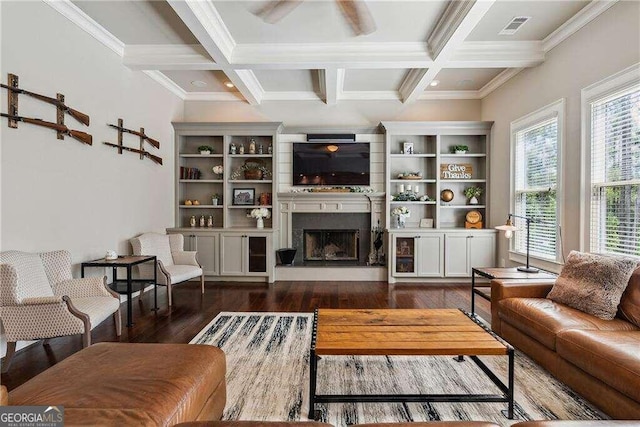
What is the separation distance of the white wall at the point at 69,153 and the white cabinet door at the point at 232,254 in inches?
45.4

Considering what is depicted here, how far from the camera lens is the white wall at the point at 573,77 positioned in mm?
2998

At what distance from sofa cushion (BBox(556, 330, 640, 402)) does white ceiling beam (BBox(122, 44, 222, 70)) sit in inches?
173

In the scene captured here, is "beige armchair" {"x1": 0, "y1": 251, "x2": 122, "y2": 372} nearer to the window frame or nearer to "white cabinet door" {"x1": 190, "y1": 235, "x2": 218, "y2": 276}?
"white cabinet door" {"x1": 190, "y1": 235, "x2": 218, "y2": 276}

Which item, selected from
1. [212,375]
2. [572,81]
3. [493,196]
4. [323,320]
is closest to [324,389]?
[323,320]

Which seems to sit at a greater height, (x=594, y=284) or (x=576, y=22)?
(x=576, y=22)

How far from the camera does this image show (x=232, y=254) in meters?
5.54

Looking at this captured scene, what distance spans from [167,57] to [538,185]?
4.91 m

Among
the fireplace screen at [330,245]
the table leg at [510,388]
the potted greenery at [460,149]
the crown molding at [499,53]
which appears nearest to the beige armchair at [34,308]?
the table leg at [510,388]

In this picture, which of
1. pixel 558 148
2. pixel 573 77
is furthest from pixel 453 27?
pixel 558 148

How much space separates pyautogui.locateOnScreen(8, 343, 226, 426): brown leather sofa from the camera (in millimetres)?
1272

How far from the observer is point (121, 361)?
5.50 feet

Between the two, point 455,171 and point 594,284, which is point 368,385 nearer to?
point 594,284

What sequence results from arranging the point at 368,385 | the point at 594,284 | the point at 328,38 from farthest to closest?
the point at 328,38, the point at 594,284, the point at 368,385

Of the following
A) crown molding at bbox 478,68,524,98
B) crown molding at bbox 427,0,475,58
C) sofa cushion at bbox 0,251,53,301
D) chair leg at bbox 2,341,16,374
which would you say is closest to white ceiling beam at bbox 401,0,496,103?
crown molding at bbox 427,0,475,58
